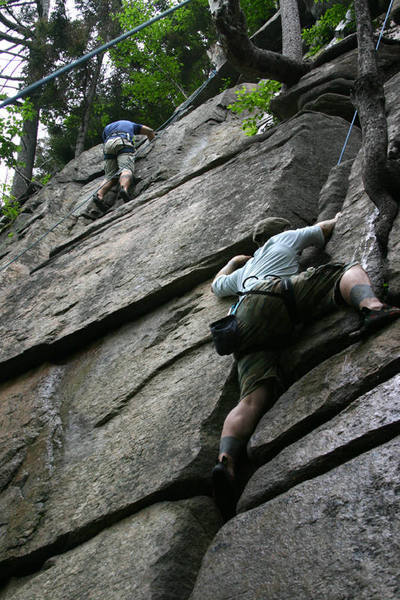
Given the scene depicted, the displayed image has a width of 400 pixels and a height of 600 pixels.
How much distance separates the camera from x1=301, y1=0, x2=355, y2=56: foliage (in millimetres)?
10648

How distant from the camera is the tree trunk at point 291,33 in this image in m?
10.2

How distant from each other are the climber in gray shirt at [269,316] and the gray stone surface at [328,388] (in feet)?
0.44

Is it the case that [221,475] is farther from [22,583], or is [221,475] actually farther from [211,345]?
[22,583]

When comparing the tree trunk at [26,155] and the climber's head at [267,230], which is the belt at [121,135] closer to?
the tree trunk at [26,155]

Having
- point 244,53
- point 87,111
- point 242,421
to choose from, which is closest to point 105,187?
Result: point 244,53

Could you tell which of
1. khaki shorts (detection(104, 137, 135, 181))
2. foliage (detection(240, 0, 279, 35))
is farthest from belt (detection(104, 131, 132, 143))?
foliage (detection(240, 0, 279, 35))

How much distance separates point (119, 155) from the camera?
37.0 ft

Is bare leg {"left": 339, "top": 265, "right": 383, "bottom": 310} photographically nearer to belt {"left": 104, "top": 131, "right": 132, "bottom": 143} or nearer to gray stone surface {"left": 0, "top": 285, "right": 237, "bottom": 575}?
gray stone surface {"left": 0, "top": 285, "right": 237, "bottom": 575}

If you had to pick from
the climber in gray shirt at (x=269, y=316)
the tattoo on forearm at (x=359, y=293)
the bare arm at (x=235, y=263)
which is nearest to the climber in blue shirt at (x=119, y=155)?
the bare arm at (x=235, y=263)

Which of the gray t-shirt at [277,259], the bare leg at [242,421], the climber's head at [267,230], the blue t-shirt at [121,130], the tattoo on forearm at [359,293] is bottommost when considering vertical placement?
the bare leg at [242,421]

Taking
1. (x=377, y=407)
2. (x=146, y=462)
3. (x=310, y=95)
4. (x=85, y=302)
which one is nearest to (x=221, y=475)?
(x=146, y=462)

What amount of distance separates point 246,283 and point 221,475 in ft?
5.06

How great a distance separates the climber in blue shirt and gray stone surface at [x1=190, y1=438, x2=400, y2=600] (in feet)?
26.2

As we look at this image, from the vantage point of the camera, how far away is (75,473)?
4625 millimetres
